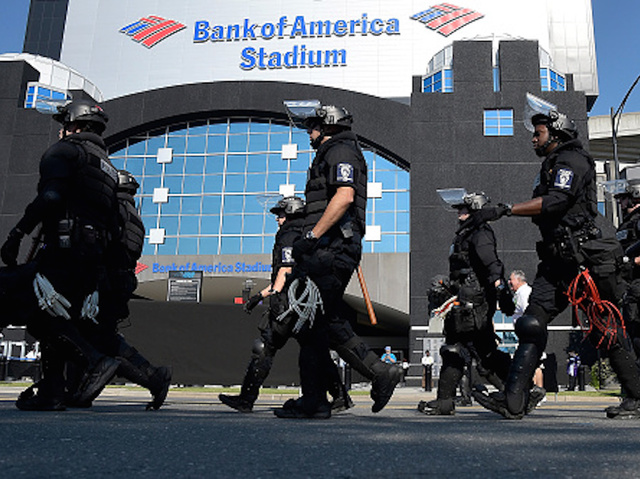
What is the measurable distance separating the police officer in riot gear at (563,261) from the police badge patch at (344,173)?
990 mm

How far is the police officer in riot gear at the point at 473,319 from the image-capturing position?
17.1ft

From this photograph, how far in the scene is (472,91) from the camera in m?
25.1

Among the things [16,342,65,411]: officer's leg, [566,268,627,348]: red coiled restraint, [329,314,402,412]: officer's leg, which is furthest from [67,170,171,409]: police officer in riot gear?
[566,268,627,348]: red coiled restraint

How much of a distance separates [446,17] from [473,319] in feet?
126

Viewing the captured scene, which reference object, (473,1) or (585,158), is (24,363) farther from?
(473,1)

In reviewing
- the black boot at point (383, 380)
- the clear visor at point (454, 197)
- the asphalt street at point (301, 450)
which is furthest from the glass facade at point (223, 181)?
the asphalt street at point (301, 450)

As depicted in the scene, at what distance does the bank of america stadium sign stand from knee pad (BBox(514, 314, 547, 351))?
119 feet

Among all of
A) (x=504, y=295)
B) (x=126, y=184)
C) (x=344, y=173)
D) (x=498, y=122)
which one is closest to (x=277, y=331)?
(x=344, y=173)

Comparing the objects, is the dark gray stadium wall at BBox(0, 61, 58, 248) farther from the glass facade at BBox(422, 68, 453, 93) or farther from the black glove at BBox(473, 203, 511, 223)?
the black glove at BBox(473, 203, 511, 223)

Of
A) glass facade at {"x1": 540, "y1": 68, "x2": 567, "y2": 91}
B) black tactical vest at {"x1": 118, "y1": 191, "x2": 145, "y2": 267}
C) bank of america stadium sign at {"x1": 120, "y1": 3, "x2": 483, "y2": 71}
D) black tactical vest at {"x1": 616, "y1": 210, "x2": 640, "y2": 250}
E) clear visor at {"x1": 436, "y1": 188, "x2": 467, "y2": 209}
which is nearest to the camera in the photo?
black tactical vest at {"x1": 616, "y1": 210, "x2": 640, "y2": 250}

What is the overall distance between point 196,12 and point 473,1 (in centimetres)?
1799

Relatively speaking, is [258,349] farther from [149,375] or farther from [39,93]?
[39,93]

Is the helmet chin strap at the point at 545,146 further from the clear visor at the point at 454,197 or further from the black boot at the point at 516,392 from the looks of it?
the black boot at the point at 516,392

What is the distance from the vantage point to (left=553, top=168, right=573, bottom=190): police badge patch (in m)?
4.56
